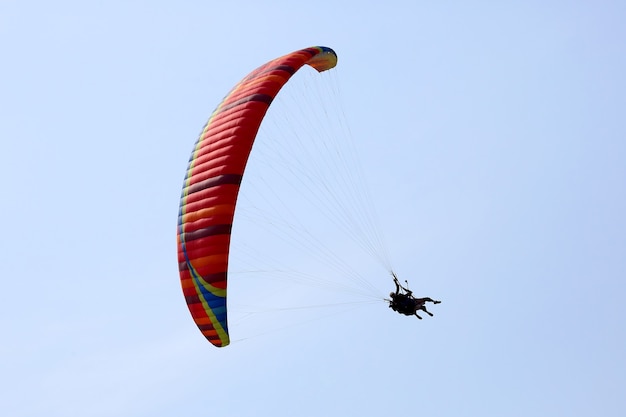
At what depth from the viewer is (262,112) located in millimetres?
37344

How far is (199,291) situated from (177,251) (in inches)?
61.8

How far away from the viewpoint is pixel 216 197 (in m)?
36.3

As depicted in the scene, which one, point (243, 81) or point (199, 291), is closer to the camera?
point (199, 291)

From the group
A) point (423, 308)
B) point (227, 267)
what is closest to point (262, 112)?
point (227, 267)

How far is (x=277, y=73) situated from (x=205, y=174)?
3.52m

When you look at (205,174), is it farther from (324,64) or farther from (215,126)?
(324,64)

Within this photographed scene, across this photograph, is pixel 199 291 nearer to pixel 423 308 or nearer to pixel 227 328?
pixel 227 328

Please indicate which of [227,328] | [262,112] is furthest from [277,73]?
[227,328]

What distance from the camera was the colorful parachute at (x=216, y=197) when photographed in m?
36.2

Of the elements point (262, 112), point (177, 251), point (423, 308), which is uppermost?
point (262, 112)

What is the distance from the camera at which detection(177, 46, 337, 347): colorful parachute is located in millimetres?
36219

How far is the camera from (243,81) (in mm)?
39719

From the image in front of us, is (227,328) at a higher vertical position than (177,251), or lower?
lower

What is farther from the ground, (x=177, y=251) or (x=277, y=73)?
(x=277, y=73)
